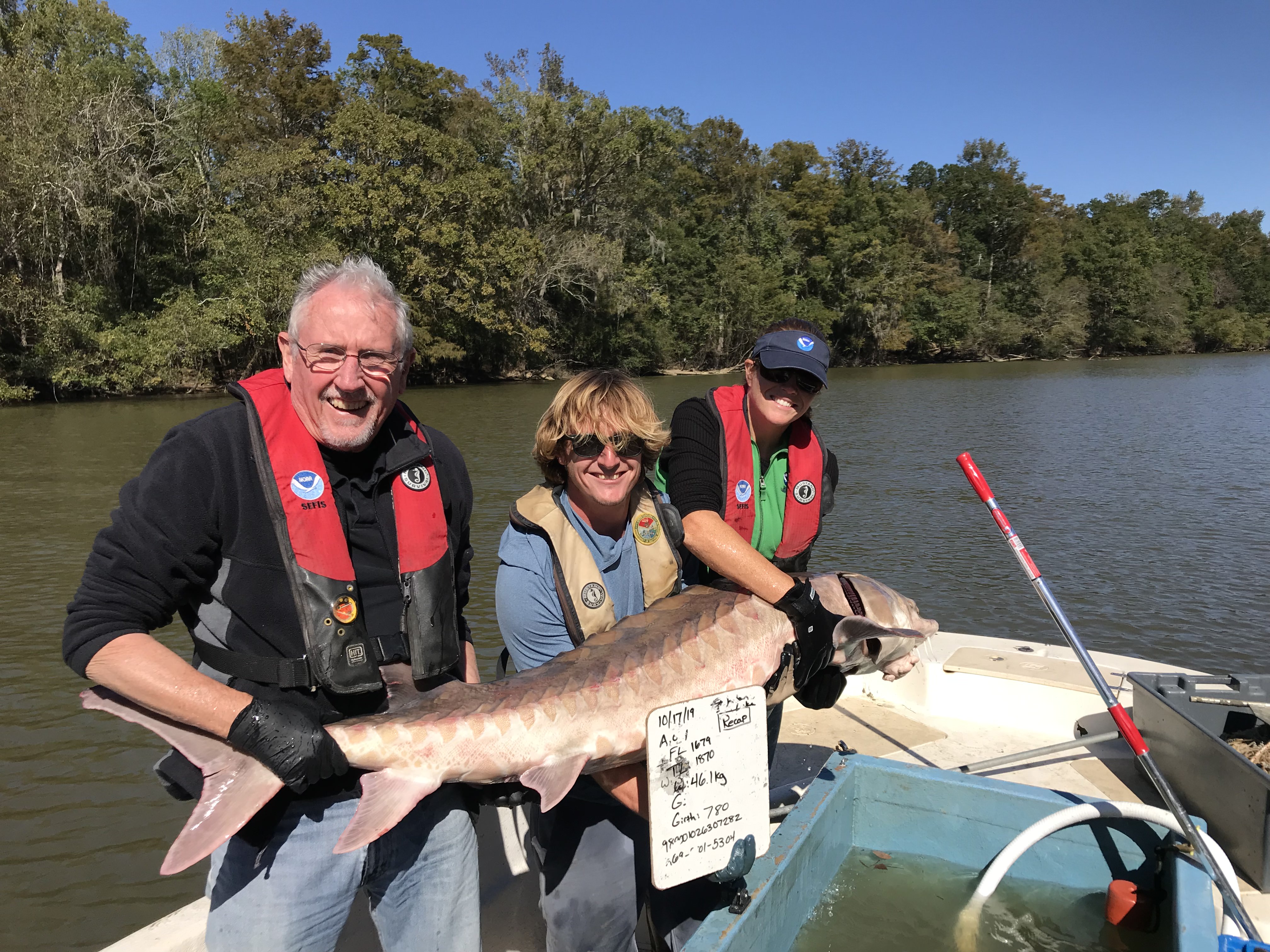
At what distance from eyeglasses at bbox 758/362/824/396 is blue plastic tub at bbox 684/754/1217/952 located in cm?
164

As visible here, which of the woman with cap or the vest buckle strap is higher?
the woman with cap

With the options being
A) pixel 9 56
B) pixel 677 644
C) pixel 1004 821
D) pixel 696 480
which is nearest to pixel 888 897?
pixel 1004 821

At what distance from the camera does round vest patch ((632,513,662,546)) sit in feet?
10.7

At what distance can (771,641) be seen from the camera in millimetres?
3297

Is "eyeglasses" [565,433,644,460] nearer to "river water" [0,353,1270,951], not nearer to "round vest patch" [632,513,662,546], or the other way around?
"round vest patch" [632,513,662,546]

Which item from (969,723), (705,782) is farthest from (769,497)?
(969,723)

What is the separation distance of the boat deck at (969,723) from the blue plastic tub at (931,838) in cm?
37

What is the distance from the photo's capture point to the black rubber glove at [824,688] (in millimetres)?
3492

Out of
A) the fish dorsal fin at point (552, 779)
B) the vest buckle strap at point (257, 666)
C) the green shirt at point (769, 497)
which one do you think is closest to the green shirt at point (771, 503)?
the green shirt at point (769, 497)

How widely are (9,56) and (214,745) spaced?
143ft

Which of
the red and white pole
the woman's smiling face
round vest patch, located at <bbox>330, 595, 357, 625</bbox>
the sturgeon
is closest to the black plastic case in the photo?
the red and white pole

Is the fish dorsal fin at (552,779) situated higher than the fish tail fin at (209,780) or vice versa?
the fish tail fin at (209,780)

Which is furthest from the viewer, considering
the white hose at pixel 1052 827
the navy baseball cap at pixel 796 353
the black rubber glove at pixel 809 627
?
the navy baseball cap at pixel 796 353

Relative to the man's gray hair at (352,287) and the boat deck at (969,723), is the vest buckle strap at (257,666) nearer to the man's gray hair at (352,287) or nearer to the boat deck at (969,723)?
the man's gray hair at (352,287)
